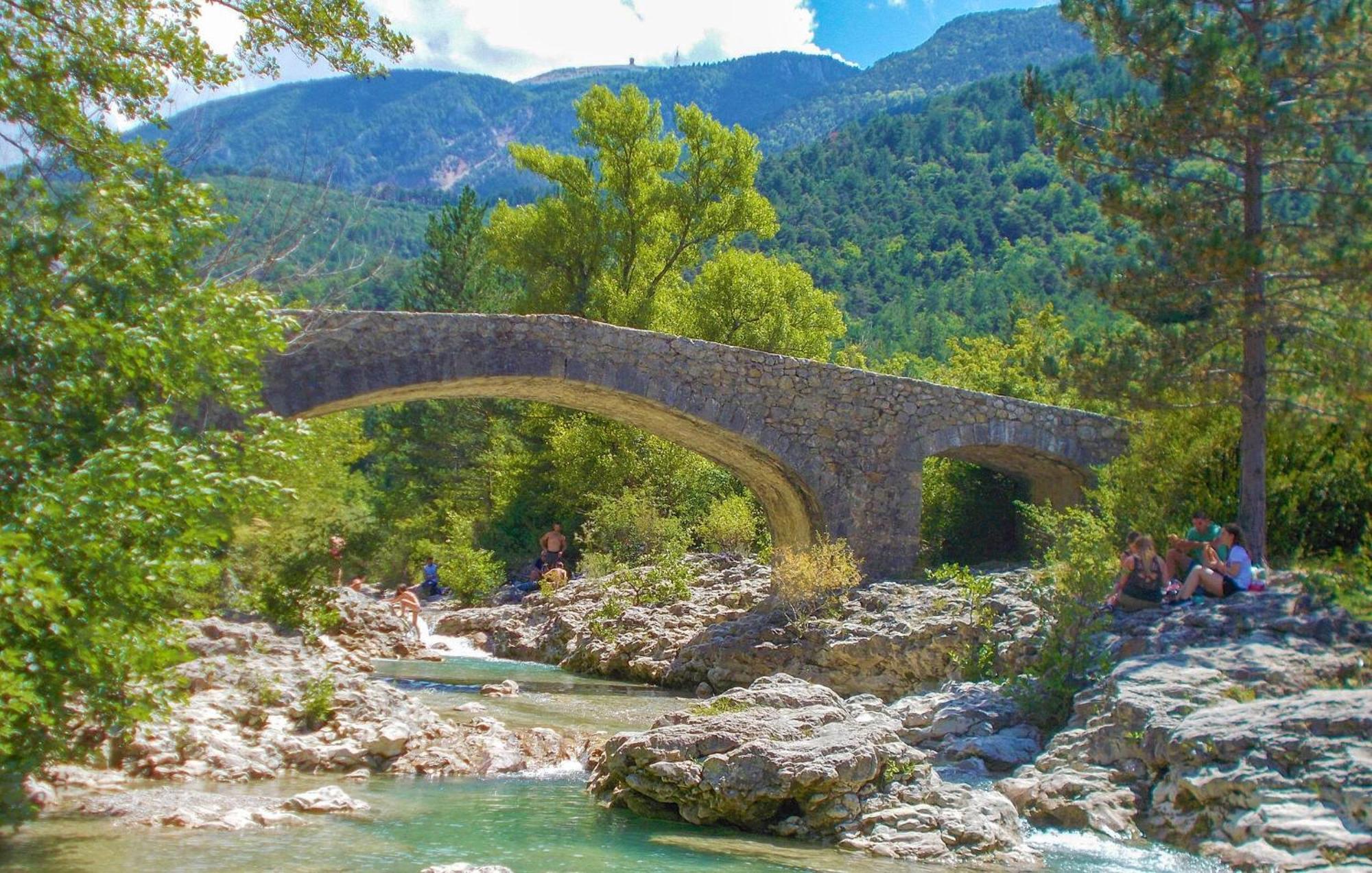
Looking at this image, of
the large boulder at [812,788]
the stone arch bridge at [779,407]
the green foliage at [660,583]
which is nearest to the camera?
the large boulder at [812,788]

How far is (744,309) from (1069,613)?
1562 centimetres

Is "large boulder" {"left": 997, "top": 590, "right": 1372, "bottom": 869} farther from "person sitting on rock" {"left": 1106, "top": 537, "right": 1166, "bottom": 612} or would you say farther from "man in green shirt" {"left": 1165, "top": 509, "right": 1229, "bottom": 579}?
"man in green shirt" {"left": 1165, "top": 509, "right": 1229, "bottom": 579}

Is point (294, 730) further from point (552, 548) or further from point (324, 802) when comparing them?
point (552, 548)

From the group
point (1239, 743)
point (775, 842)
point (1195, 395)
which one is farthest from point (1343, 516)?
point (775, 842)

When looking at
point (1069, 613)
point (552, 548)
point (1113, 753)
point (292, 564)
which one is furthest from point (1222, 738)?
point (552, 548)

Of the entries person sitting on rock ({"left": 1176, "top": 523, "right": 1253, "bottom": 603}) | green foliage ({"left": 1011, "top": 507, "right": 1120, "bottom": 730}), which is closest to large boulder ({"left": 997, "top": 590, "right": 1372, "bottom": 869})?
person sitting on rock ({"left": 1176, "top": 523, "right": 1253, "bottom": 603})

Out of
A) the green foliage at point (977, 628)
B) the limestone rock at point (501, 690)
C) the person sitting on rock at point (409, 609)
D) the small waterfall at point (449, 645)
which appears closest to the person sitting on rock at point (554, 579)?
the small waterfall at point (449, 645)

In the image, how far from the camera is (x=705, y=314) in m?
25.1

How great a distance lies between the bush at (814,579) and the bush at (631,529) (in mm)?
6931

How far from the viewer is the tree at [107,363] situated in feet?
16.9

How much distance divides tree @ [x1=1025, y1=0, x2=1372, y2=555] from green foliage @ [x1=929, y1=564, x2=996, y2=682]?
2.65 m

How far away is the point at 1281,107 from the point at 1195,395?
2.67 meters

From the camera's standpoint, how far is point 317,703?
8.96 m

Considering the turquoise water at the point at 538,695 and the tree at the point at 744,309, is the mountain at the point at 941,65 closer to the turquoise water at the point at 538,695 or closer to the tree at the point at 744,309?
the tree at the point at 744,309
